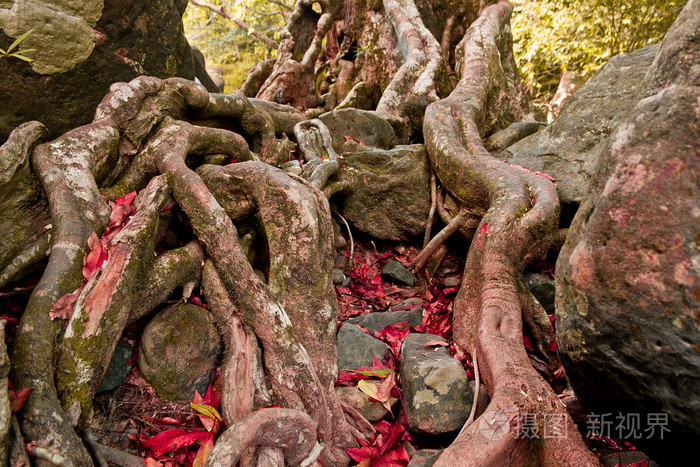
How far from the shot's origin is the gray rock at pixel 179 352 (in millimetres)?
2330

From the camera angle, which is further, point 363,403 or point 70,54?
point 70,54

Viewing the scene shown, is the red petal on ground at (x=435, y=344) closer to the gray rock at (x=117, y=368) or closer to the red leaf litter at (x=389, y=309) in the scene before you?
the red leaf litter at (x=389, y=309)

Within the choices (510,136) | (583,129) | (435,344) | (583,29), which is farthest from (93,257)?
(583,29)

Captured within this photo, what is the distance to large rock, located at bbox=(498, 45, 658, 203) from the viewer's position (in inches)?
169

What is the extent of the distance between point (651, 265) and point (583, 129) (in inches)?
145

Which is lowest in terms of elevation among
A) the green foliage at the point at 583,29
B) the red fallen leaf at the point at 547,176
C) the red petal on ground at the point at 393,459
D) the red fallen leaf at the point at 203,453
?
the red petal on ground at the point at 393,459

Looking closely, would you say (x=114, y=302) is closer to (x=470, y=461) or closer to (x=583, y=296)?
(x=470, y=461)

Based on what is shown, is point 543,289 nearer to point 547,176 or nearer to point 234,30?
point 547,176

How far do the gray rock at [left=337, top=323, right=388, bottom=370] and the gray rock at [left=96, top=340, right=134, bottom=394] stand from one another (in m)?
1.43

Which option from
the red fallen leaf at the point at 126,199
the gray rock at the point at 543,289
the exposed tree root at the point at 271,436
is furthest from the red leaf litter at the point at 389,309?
the red fallen leaf at the point at 126,199

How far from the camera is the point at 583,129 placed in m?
4.61

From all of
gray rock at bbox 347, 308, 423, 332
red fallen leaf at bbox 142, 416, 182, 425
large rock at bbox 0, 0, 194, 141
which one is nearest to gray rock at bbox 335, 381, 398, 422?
gray rock at bbox 347, 308, 423, 332

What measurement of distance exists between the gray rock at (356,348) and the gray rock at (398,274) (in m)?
1.18

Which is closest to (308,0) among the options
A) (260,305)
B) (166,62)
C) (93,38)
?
(166,62)
